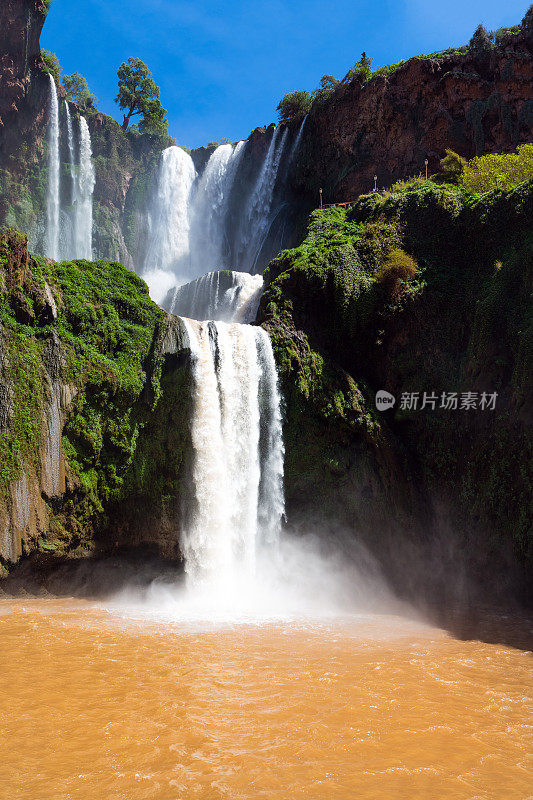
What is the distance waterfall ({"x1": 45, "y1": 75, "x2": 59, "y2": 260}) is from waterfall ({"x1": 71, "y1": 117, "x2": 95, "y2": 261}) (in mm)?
1442

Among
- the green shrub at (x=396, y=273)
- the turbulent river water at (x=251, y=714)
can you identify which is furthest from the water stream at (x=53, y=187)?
the turbulent river water at (x=251, y=714)

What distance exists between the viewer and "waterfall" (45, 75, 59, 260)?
31.9 meters

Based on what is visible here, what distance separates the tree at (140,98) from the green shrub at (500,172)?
111 ft

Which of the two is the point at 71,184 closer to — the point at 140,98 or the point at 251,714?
the point at 140,98

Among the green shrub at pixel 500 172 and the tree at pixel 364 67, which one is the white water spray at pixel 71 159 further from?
the green shrub at pixel 500 172

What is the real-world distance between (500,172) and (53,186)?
27743 millimetres

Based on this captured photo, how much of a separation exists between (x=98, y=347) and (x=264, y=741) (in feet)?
32.7

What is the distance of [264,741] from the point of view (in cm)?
489

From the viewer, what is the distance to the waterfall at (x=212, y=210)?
33500mm

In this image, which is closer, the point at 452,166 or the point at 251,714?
the point at 251,714

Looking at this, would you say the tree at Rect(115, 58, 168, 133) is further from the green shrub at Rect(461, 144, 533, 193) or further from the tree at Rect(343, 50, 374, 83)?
the green shrub at Rect(461, 144, 533, 193)

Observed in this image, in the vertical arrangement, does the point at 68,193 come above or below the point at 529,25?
below

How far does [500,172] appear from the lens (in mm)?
17656

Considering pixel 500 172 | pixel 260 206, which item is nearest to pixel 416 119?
pixel 500 172
